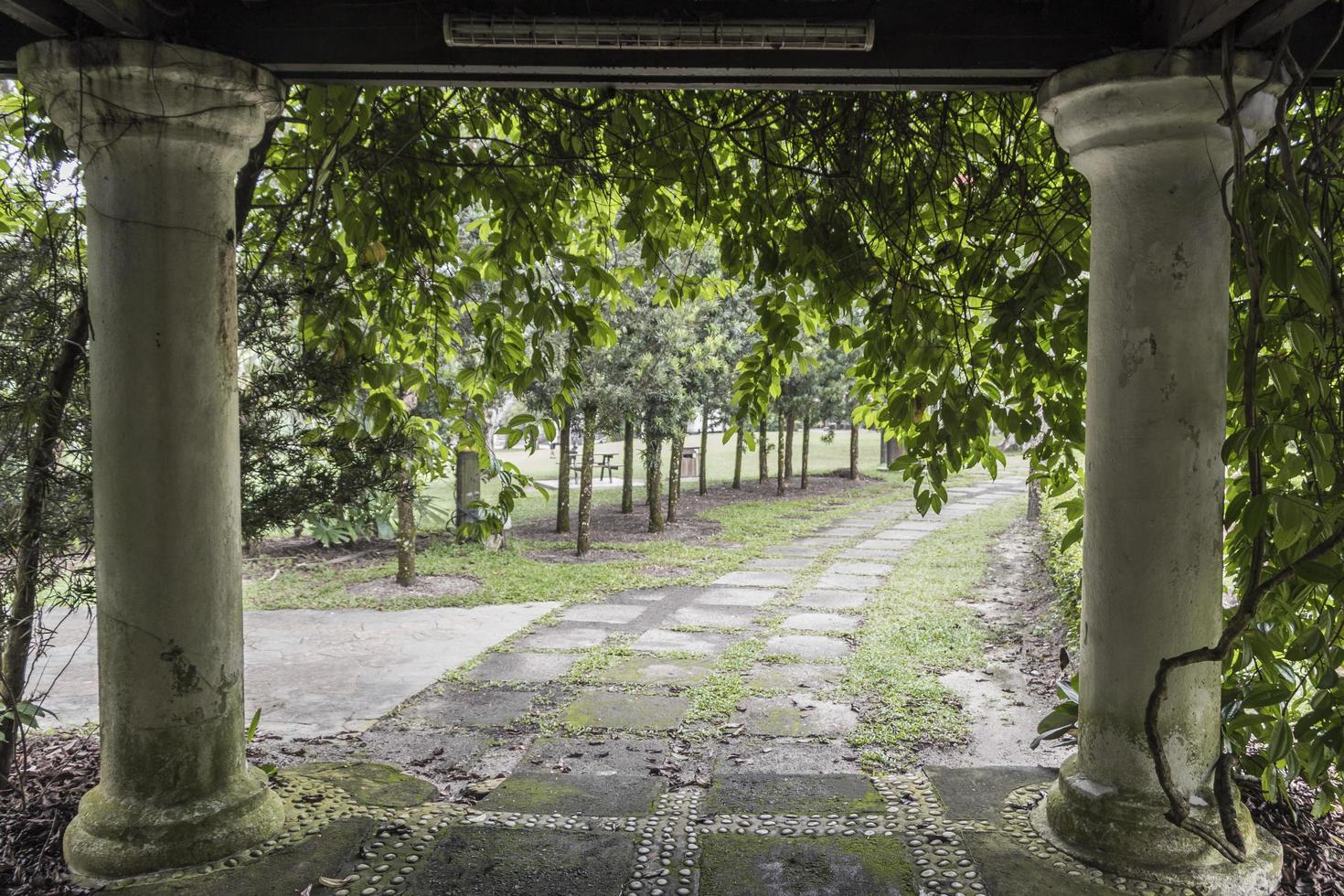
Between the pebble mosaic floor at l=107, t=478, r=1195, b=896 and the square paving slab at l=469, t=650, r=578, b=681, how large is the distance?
1.49 ft

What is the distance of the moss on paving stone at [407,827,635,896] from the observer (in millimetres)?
2652

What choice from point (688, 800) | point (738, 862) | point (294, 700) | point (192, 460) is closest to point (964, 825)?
point (738, 862)

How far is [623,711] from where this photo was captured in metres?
5.31

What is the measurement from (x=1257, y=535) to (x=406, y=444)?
10.5ft

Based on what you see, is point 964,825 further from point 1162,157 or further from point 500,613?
point 500,613

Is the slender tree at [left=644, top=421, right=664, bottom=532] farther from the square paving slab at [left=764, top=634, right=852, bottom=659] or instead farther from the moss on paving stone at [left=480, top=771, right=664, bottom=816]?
the moss on paving stone at [left=480, top=771, right=664, bottom=816]

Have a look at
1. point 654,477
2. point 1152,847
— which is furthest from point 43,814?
point 654,477

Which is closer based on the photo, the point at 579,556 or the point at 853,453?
the point at 579,556

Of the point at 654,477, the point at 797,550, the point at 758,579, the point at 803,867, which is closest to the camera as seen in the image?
the point at 803,867

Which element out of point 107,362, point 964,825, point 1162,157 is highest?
point 1162,157

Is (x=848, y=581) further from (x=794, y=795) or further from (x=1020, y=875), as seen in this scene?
(x=1020, y=875)

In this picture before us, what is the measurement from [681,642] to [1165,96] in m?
5.29

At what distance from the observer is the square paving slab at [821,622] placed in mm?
7531

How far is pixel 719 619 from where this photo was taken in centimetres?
785
